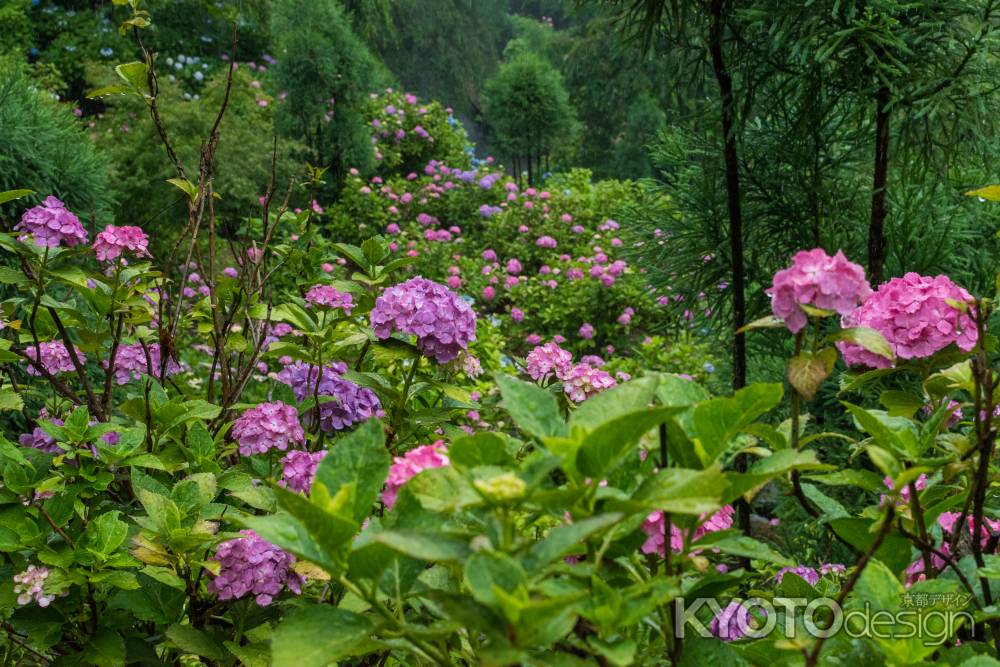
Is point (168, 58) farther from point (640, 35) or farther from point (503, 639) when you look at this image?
point (503, 639)

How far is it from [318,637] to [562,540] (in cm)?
20

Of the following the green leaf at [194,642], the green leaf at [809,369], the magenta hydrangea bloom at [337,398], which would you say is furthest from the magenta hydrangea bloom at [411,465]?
the magenta hydrangea bloom at [337,398]

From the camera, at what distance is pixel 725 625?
2.90ft

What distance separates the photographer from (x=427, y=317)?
4.18 feet

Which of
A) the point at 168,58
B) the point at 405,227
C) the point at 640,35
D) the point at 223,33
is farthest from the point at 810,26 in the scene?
the point at 223,33

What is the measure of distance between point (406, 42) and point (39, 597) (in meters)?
14.2

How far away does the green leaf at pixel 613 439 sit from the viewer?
56cm

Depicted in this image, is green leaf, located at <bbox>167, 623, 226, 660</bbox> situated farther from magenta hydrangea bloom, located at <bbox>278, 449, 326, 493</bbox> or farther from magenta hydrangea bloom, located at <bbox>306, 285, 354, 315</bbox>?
magenta hydrangea bloom, located at <bbox>306, 285, 354, 315</bbox>

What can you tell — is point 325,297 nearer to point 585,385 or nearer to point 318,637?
point 585,385

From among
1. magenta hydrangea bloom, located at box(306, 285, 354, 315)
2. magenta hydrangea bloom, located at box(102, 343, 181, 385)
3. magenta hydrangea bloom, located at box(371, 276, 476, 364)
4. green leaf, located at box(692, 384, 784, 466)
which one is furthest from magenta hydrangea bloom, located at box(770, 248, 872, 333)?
magenta hydrangea bloom, located at box(102, 343, 181, 385)

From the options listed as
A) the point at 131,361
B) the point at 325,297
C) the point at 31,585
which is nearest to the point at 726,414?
the point at 31,585

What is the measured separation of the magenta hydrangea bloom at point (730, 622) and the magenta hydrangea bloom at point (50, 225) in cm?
120

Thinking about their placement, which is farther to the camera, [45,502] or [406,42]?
[406,42]

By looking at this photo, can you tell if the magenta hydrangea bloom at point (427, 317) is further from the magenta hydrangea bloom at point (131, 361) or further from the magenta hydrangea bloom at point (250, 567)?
the magenta hydrangea bloom at point (131, 361)
